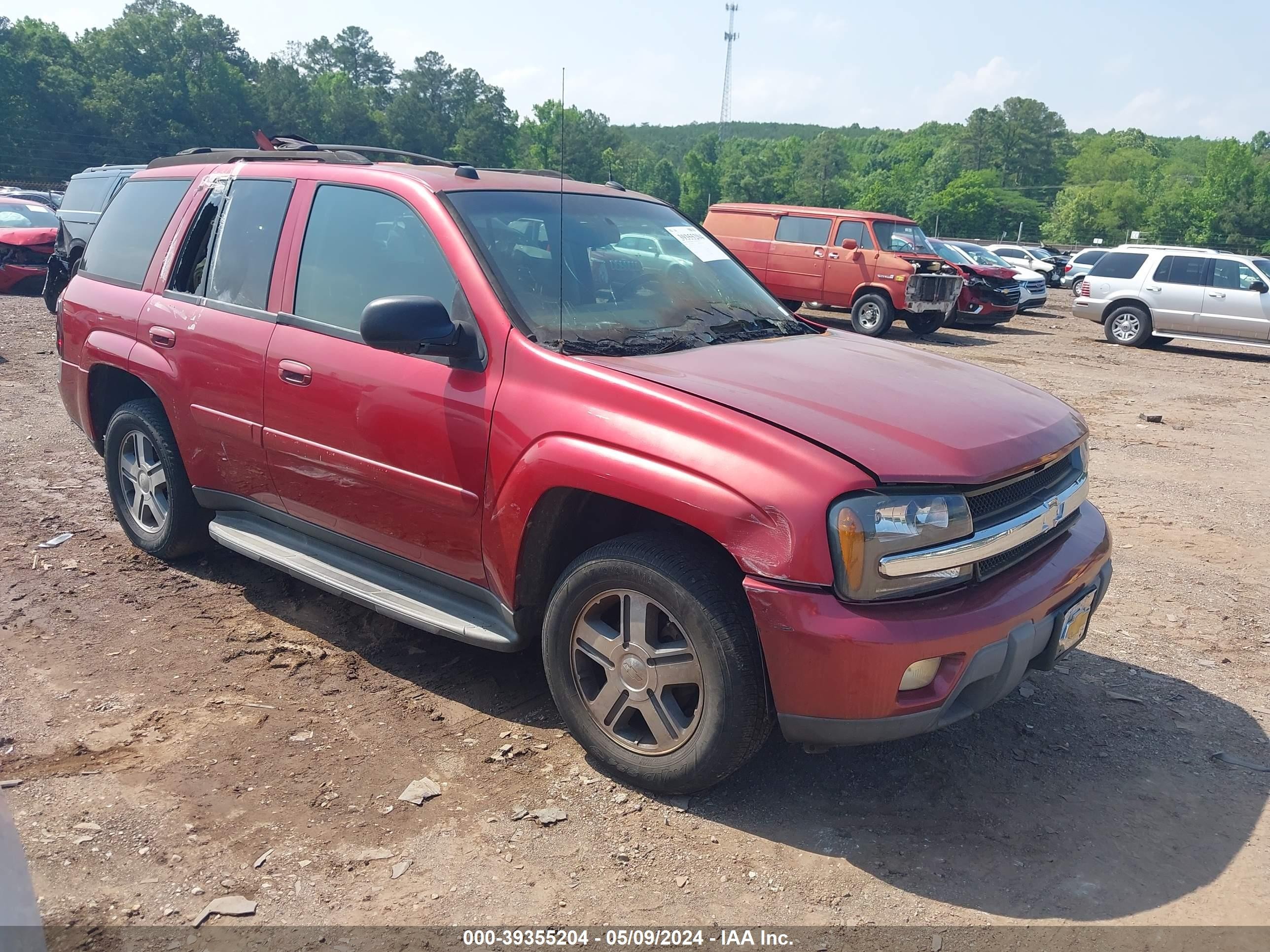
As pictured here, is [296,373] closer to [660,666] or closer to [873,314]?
[660,666]

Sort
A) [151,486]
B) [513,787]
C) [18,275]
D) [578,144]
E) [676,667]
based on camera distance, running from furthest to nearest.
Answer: [18,275]
[578,144]
[151,486]
[513,787]
[676,667]

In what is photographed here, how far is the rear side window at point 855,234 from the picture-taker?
16.3 m

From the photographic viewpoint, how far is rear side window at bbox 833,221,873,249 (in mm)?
16281

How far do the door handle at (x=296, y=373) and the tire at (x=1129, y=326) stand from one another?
1697 cm

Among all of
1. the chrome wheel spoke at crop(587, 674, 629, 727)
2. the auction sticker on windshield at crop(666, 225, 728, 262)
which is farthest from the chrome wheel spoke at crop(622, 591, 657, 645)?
the auction sticker on windshield at crop(666, 225, 728, 262)

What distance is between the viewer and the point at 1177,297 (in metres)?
16.6

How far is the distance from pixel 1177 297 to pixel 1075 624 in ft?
52.7

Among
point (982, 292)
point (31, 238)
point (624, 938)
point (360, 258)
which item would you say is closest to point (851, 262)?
point (982, 292)

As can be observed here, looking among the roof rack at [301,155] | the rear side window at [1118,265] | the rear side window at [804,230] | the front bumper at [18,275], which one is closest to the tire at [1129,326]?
the rear side window at [1118,265]

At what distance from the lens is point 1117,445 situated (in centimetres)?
853

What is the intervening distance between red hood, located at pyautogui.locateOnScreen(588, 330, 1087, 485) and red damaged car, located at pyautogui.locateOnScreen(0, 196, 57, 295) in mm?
16731

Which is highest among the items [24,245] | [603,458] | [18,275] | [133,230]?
[133,230]

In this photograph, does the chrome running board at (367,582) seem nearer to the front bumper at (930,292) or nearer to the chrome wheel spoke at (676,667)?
the chrome wheel spoke at (676,667)

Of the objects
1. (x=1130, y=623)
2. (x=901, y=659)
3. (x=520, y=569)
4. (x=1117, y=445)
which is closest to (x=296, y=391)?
(x=520, y=569)
